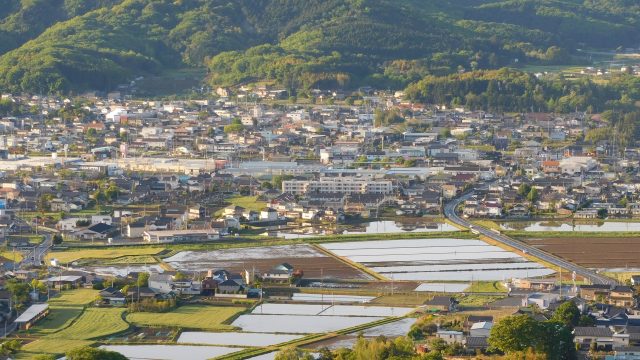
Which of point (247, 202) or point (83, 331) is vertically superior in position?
point (83, 331)

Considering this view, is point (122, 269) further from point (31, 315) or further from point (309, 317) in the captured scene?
point (309, 317)

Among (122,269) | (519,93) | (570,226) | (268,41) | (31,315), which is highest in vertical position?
(268,41)

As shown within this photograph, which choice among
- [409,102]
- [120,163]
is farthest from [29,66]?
[120,163]

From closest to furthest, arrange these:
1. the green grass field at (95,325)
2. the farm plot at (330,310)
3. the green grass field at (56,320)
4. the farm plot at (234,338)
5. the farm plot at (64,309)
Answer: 1. the farm plot at (234,338)
2. the green grass field at (95,325)
3. the green grass field at (56,320)
4. the farm plot at (64,309)
5. the farm plot at (330,310)

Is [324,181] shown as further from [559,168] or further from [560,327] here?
[560,327]

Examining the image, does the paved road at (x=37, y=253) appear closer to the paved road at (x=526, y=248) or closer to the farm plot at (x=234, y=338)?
the farm plot at (x=234, y=338)

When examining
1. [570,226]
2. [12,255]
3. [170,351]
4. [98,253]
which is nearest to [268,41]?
[570,226]

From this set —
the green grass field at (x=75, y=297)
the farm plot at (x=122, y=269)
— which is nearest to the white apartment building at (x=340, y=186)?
the farm plot at (x=122, y=269)
